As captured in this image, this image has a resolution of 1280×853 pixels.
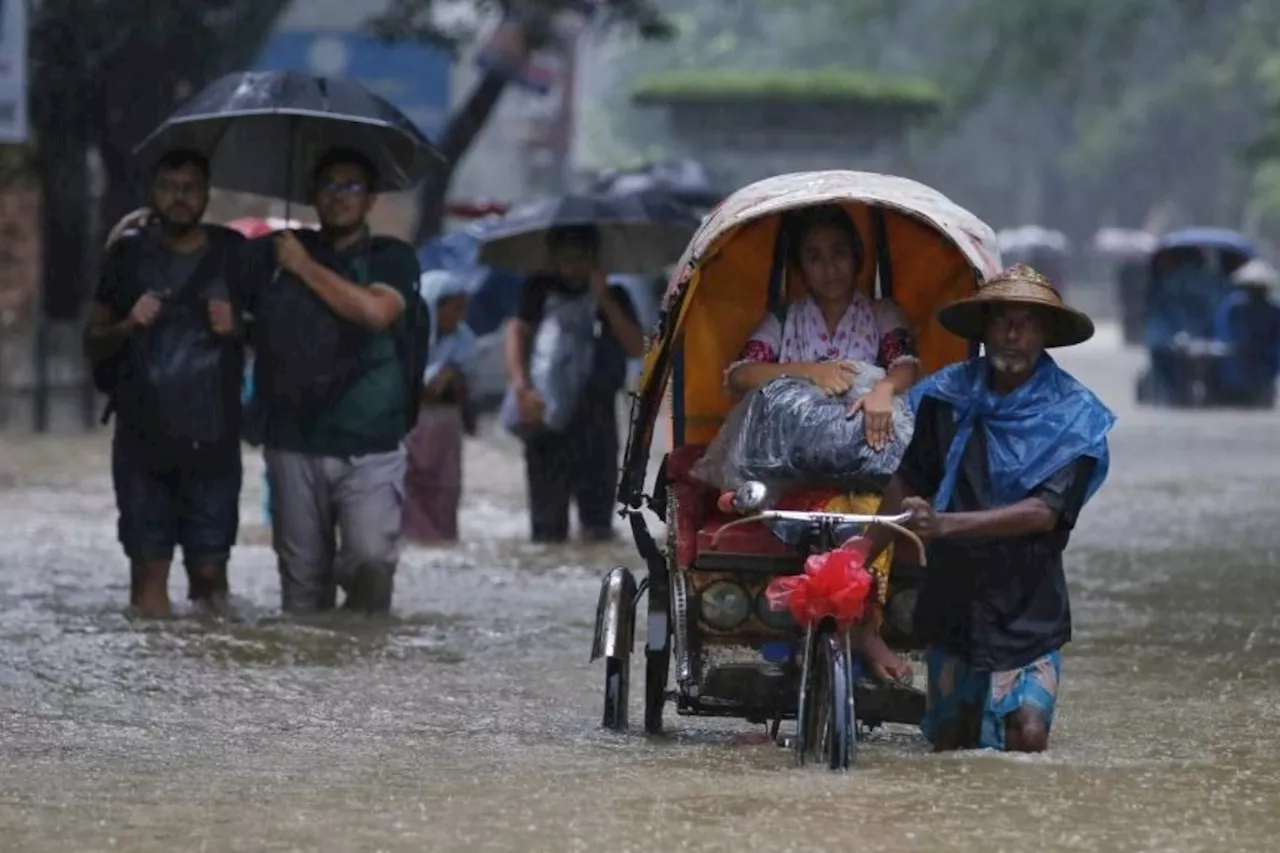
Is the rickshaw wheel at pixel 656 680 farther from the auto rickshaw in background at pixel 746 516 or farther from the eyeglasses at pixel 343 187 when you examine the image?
the eyeglasses at pixel 343 187

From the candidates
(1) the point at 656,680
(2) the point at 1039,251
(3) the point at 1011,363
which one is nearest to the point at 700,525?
(1) the point at 656,680

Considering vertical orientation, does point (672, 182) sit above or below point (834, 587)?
above

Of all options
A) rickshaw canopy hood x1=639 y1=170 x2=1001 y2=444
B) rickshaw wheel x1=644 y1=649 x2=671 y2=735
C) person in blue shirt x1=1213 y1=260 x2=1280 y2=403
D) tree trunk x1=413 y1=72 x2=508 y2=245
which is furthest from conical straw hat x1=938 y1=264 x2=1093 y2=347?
person in blue shirt x1=1213 y1=260 x2=1280 y2=403

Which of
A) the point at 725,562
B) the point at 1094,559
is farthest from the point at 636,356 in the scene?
the point at 725,562

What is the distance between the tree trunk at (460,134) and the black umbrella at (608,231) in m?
12.0

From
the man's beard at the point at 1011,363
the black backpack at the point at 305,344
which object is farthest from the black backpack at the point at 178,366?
the man's beard at the point at 1011,363

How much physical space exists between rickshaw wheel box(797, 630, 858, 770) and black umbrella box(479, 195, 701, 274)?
22.9ft

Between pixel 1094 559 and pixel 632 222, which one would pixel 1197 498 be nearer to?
pixel 1094 559

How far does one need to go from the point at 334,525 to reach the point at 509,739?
127 inches

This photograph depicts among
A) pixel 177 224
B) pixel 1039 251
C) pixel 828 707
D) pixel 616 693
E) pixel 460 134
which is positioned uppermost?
pixel 460 134

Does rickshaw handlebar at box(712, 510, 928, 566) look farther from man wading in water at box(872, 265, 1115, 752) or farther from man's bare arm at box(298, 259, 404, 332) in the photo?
man's bare arm at box(298, 259, 404, 332)

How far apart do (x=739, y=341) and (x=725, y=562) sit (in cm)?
118

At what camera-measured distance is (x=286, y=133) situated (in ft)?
41.7

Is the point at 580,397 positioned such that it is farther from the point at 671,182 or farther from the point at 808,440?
the point at 671,182
